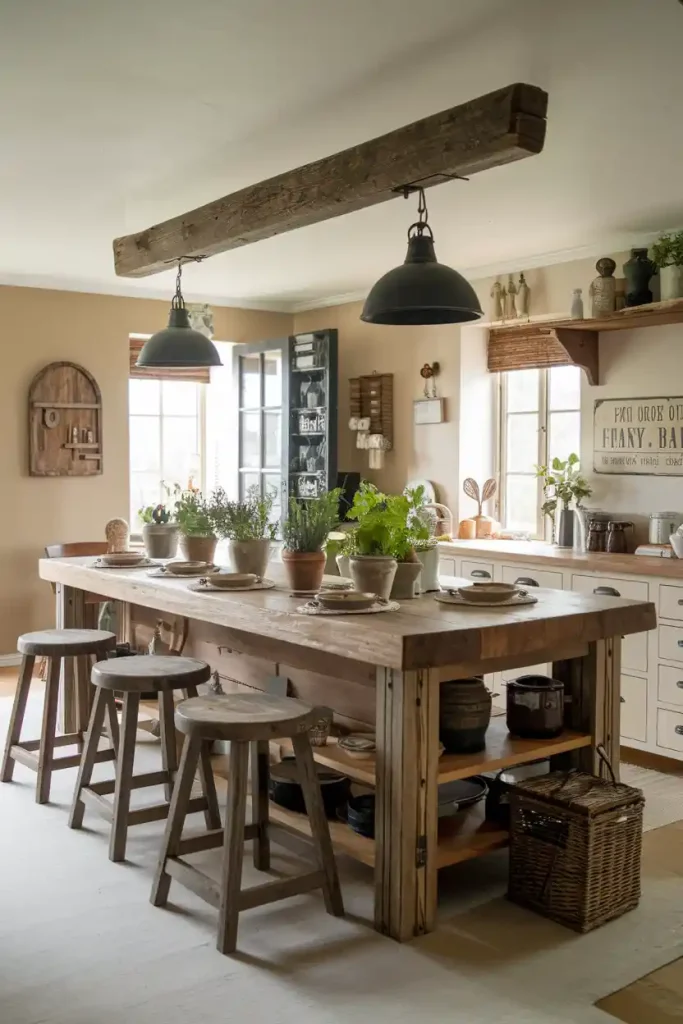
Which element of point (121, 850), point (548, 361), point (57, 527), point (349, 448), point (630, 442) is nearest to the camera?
point (121, 850)

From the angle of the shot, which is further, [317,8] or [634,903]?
[634,903]

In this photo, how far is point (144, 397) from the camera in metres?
7.25

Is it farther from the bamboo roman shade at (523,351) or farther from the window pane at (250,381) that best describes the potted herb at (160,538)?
the window pane at (250,381)

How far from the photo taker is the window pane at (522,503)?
617 centimetres

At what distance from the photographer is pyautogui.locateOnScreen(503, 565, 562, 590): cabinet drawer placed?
16.5 ft

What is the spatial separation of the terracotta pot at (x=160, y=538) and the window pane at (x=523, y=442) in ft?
8.41

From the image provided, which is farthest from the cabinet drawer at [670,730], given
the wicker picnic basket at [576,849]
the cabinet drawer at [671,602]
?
the wicker picnic basket at [576,849]

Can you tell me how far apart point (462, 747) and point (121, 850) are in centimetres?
120

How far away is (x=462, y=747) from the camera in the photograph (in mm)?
3012

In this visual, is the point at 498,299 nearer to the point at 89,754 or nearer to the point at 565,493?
the point at 565,493

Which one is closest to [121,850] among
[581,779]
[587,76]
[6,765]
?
[6,765]

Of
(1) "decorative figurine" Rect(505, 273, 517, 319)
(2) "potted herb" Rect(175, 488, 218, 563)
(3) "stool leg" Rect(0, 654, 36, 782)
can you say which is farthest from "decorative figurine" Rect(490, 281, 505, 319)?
(3) "stool leg" Rect(0, 654, 36, 782)

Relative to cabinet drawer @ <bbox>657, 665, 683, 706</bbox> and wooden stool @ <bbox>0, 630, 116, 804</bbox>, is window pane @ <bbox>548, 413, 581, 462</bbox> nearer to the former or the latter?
cabinet drawer @ <bbox>657, 665, 683, 706</bbox>

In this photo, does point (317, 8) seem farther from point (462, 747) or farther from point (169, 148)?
point (462, 747)
